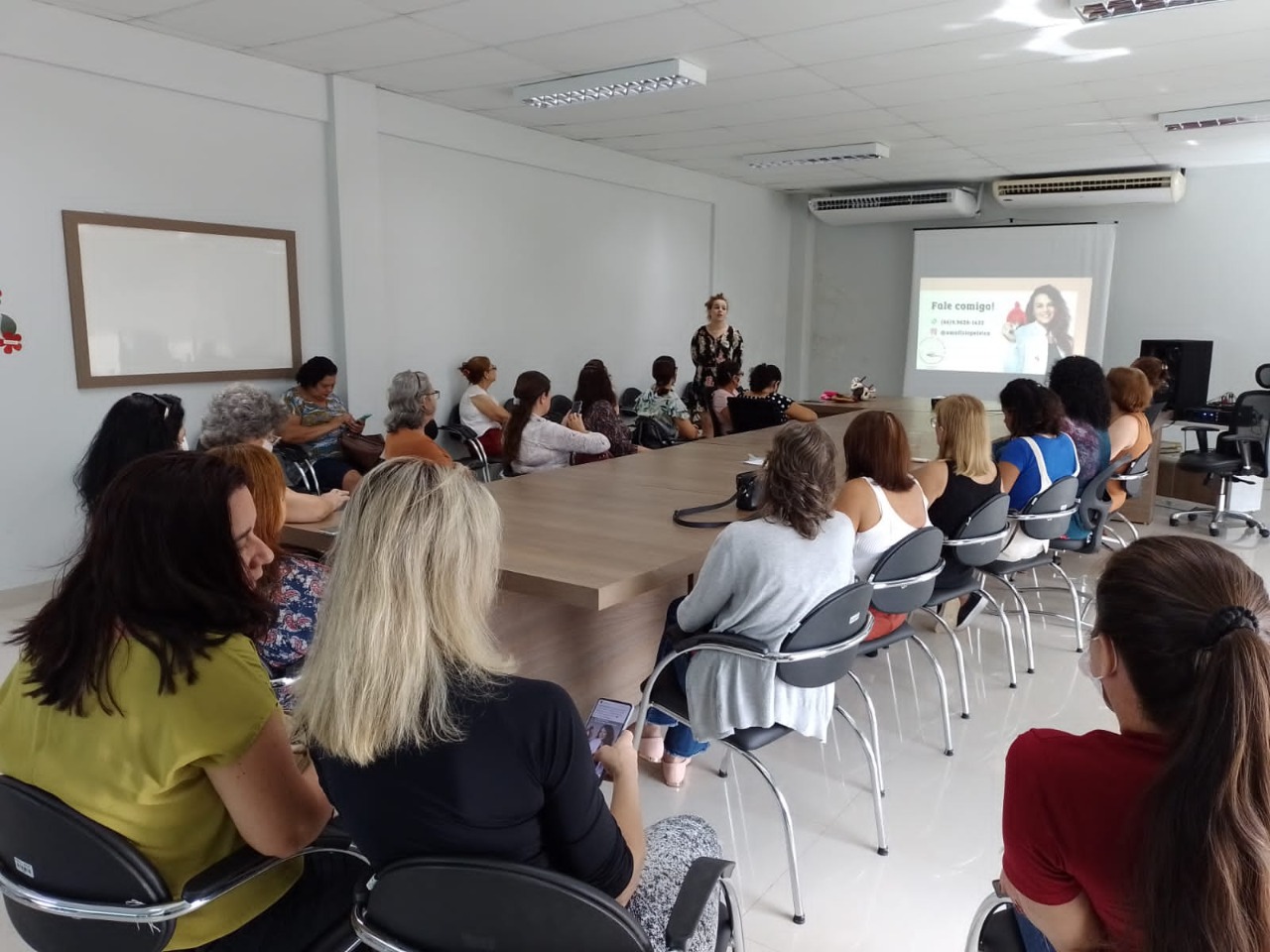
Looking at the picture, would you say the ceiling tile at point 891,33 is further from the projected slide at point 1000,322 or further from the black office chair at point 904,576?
the projected slide at point 1000,322

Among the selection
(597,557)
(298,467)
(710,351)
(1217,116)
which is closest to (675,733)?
(597,557)

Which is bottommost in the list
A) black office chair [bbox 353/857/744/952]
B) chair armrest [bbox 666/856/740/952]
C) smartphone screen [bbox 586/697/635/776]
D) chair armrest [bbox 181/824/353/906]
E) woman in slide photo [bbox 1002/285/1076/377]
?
chair armrest [bbox 666/856/740/952]

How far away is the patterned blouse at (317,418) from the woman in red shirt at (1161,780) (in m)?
4.54

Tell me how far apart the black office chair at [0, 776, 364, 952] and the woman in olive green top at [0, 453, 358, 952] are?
0.05 m

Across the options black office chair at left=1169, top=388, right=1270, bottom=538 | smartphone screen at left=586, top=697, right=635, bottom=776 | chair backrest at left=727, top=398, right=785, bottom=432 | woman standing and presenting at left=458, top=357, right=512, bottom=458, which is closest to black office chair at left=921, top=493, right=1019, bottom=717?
smartphone screen at left=586, top=697, right=635, bottom=776

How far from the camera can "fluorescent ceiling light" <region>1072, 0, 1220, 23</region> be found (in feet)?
12.5

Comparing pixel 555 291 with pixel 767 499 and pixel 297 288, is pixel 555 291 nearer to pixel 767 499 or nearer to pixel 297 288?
pixel 297 288

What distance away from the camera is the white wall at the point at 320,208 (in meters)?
4.16

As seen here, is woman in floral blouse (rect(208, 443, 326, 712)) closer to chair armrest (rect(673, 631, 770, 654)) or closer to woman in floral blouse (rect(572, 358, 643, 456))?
chair armrest (rect(673, 631, 770, 654))

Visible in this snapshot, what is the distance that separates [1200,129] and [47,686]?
298 inches

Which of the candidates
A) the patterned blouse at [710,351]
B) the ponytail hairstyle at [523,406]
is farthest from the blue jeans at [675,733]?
the patterned blouse at [710,351]

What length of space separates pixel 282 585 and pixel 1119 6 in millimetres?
4157

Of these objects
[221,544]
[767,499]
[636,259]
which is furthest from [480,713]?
[636,259]

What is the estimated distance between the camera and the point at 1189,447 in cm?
823
